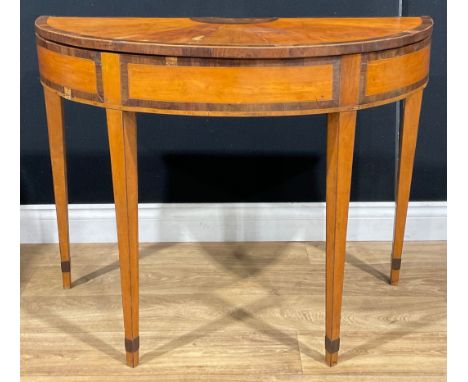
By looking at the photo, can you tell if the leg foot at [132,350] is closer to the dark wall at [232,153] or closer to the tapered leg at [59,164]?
the tapered leg at [59,164]

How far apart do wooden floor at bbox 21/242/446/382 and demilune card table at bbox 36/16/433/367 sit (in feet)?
0.33

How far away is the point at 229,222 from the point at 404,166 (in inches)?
23.0

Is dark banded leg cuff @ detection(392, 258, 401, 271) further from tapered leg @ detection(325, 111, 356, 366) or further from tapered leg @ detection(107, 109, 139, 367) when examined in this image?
tapered leg @ detection(107, 109, 139, 367)

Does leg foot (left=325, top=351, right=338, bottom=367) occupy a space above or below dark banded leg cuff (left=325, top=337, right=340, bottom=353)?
below

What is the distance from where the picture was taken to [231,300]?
2109mm

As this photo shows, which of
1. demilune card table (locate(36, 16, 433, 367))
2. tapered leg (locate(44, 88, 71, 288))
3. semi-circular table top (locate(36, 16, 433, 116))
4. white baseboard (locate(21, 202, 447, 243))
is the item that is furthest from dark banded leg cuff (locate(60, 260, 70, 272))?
semi-circular table top (locate(36, 16, 433, 116))

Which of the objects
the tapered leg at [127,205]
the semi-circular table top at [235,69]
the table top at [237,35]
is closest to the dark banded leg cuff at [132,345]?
the tapered leg at [127,205]

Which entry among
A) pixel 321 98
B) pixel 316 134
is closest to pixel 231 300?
pixel 316 134

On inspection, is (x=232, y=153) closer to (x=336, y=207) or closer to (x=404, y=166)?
(x=404, y=166)

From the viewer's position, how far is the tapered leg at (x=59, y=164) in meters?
1.95

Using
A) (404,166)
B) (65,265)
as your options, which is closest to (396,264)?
(404,166)

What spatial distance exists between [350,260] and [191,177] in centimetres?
51

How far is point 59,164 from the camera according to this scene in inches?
80.2

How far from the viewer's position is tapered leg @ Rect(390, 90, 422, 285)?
Answer: 6.54 ft
